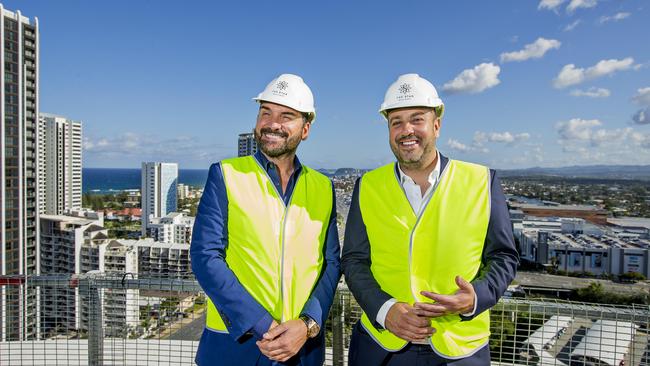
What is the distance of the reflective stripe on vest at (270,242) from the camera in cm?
174

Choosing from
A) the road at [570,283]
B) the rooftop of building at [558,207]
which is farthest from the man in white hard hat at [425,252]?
the rooftop of building at [558,207]

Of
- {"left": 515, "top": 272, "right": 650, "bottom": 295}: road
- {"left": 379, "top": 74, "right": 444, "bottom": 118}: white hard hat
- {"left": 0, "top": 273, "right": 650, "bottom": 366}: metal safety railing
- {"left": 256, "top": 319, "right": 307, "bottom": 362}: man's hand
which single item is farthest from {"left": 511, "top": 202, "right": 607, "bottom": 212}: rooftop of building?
{"left": 256, "top": 319, "right": 307, "bottom": 362}: man's hand

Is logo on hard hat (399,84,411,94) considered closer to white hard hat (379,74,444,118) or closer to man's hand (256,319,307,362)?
white hard hat (379,74,444,118)

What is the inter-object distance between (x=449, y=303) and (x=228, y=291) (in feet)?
2.86

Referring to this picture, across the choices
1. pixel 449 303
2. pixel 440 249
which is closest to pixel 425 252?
pixel 440 249

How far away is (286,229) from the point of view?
1.78m

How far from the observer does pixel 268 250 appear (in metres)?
1.74

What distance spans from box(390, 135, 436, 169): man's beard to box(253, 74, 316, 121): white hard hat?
46 centimetres

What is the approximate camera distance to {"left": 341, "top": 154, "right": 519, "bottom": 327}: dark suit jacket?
1646 mm

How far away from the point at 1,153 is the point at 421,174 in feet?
106

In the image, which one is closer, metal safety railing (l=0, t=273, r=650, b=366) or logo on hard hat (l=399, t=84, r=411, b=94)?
logo on hard hat (l=399, t=84, r=411, b=94)

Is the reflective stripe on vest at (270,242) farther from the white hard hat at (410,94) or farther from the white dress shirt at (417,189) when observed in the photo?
the white hard hat at (410,94)

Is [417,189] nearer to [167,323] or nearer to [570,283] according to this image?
[167,323]

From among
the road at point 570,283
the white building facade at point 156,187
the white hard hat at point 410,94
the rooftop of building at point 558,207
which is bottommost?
the road at point 570,283
